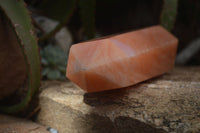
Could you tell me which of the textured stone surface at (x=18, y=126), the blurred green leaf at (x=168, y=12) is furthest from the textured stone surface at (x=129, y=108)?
the blurred green leaf at (x=168, y=12)

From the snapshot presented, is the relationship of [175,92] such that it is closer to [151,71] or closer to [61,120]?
[151,71]

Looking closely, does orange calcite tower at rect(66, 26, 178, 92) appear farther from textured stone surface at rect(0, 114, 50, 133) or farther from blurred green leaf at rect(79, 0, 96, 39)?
blurred green leaf at rect(79, 0, 96, 39)

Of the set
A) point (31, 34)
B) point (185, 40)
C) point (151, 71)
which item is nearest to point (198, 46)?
point (185, 40)

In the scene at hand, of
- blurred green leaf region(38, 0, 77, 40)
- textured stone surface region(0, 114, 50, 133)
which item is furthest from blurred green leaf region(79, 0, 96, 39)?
textured stone surface region(0, 114, 50, 133)

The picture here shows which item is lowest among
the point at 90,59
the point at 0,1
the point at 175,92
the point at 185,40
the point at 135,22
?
the point at 185,40

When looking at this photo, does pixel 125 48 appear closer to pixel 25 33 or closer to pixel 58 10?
pixel 25 33

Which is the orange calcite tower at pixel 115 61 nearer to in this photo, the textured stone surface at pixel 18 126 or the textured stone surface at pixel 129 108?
the textured stone surface at pixel 129 108

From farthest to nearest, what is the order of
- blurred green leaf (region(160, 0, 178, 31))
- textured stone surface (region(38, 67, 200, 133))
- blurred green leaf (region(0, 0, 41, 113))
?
1. blurred green leaf (region(160, 0, 178, 31))
2. blurred green leaf (region(0, 0, 41, 113))
3. textured stone surface (region(38, 67, 200, 133))

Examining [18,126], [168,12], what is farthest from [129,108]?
[168,12]
